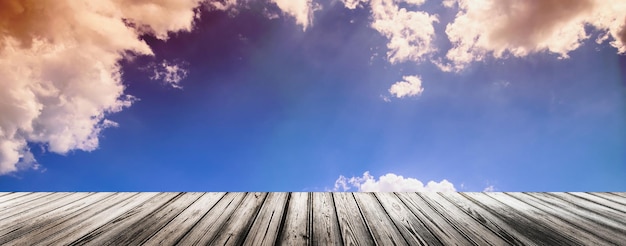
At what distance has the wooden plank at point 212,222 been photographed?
1.39 meters

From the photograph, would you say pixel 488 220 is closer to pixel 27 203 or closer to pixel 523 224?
pixel 523 224

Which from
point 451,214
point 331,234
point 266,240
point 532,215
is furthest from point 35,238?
point 532,215

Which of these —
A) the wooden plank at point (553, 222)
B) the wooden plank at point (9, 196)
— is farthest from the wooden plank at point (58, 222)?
the wooden plank at point (553, 222)

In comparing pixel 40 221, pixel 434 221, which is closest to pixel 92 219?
pixel 40 221

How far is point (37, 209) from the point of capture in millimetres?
2010

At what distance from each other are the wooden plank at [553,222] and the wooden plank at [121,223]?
206 cm

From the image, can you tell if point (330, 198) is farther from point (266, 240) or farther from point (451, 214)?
point (266, 240)

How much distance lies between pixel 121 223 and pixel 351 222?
1183 millimetres

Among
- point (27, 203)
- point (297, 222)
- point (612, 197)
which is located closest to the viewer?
point (297, 222)

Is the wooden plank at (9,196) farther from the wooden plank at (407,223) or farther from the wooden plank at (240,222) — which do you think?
the wooden plank at (407,223)

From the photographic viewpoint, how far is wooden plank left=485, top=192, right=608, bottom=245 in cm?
145

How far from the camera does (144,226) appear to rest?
1.62m

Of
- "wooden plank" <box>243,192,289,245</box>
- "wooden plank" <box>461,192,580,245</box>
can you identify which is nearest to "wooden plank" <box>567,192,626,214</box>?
"wooden plank" <box>461,192,580,245</box>

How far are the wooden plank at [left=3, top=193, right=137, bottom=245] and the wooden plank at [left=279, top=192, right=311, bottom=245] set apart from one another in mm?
1069
